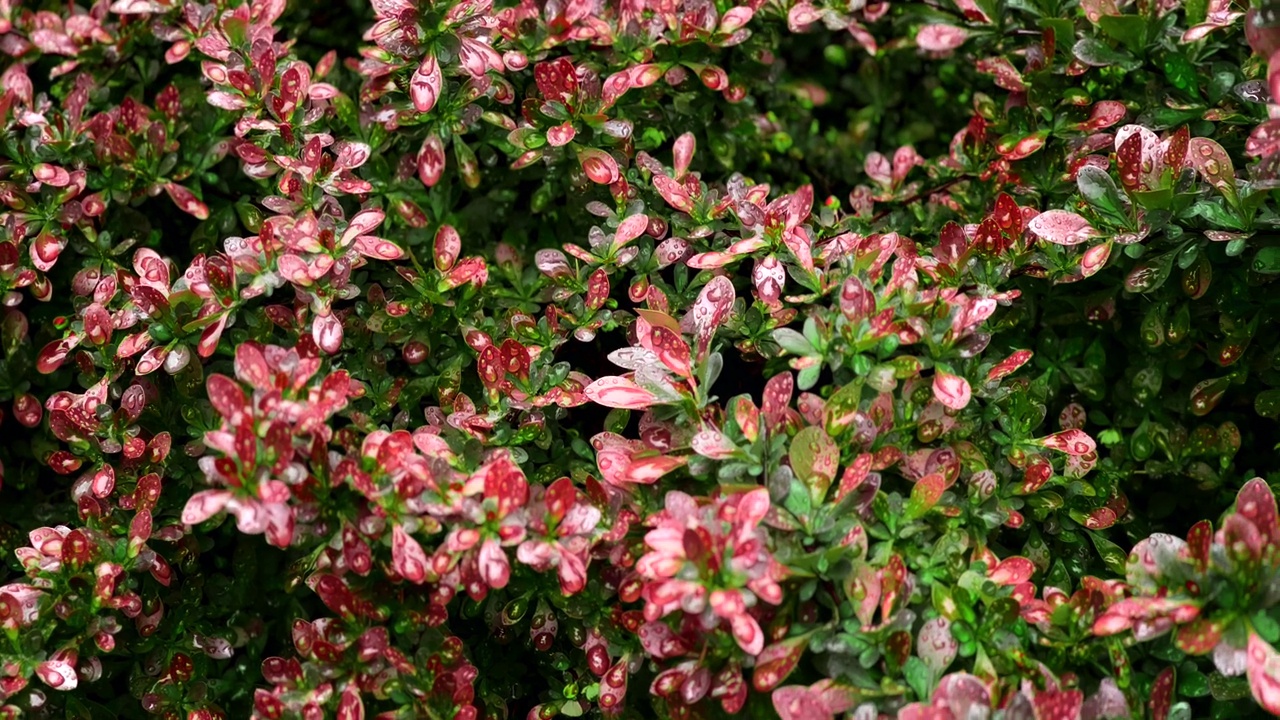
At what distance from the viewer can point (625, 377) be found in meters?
1.44


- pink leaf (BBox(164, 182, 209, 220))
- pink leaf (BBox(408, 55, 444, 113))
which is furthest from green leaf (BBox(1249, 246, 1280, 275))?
pink leaf (BBox(164, 182, 209, 220))

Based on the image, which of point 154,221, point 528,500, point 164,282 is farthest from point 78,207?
point 528,500

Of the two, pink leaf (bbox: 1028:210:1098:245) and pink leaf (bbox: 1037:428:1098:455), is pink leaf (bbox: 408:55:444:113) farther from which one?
pink leaf (bbox: 1037:428:1098:455)

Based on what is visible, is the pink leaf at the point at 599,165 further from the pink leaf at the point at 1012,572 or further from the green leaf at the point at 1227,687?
the green leaf at the point at 1227,687

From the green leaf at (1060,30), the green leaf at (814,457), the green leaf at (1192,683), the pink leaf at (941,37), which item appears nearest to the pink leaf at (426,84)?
the green leaf at (814,457)

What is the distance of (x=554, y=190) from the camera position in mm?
1882

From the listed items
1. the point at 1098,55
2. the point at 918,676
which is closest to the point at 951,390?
the point at 918,676

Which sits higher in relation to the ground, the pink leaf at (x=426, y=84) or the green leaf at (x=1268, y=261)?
the pink leaf at (x=426, y=84)

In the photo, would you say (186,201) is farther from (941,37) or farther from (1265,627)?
(1265,627)

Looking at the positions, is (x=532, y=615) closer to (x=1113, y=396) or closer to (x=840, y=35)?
(x=1113, y=396)

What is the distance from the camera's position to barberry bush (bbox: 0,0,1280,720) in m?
1.27

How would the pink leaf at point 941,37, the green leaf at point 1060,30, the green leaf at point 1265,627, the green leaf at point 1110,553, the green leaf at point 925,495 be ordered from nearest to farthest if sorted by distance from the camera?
the green leaf at point 1265,627, the green leaf at point 925,495, the green leaf at point 1110,553, the green leaf at point 1060,30, the pink leaf at point 941,37

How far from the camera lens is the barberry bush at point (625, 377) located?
1271 mm

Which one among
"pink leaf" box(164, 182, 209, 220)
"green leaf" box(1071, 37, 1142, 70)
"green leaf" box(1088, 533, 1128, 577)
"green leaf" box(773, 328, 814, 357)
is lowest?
"green leaf" box(1088, 533, 1128, 577)
